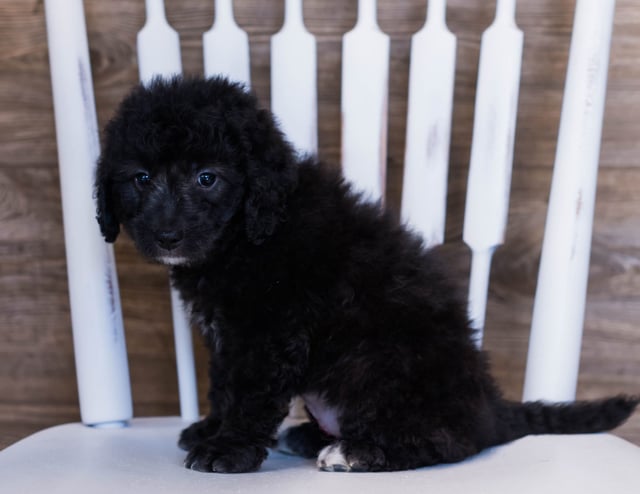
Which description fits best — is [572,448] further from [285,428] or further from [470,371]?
[285,428]

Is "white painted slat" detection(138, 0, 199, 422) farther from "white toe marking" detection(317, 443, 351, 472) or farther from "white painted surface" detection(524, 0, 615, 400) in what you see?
"white painted surface" detection(524, 0, 615, 400)

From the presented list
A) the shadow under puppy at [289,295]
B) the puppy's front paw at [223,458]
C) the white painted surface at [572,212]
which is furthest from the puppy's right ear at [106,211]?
the white painted surface at [572,212]

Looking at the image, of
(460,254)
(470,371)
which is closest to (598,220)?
(460,254)

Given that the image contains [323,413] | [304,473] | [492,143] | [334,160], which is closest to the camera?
[304,473]

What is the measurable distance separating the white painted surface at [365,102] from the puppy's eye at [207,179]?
359 mm

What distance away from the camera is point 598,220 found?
185 centimetres

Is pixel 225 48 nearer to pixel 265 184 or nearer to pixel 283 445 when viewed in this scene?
pixel 265 184

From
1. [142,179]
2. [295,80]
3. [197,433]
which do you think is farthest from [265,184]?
[197,433]

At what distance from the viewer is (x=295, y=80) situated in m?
1.61

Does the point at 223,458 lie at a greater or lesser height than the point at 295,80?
lesser

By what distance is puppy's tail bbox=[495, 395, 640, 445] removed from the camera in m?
1.41

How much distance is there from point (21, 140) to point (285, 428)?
2.92 ft

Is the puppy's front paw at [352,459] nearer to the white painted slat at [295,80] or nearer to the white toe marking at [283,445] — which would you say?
the white toe marking at [283,445]

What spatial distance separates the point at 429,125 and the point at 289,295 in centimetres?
47
